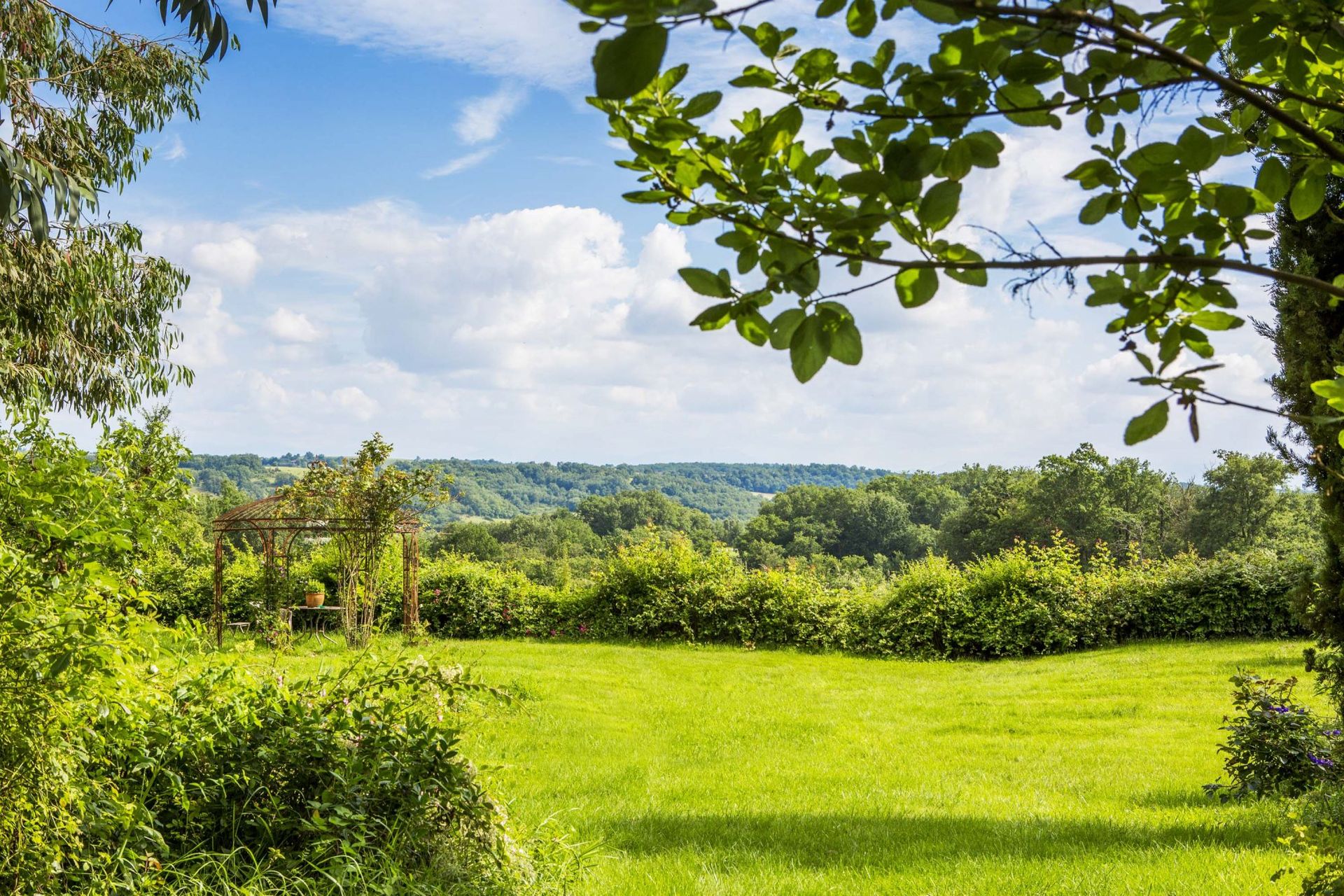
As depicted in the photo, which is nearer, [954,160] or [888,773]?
[954,160]

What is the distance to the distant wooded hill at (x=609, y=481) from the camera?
227 feet

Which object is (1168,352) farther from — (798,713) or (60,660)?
(798,713)

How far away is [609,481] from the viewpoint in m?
84.9

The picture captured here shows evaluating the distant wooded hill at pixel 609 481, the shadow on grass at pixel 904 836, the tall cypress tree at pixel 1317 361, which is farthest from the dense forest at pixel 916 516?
the shadow on grass at pixel 904 836

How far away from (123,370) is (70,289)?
1.54 m

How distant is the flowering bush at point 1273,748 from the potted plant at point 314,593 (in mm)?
10160

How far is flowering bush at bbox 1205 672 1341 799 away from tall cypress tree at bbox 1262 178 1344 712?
0.50 m

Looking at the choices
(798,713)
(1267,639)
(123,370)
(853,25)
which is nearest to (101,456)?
(853,25)

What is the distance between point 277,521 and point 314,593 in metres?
1.69

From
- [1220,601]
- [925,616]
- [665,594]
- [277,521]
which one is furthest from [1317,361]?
[277,521]

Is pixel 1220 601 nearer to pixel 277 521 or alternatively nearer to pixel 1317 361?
pixel 1317 361

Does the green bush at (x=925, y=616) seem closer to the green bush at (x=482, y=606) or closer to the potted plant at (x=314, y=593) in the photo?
the green bush at (x=482, y=606)

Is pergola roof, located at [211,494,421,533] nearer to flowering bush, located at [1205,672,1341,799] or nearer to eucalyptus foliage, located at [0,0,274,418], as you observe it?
eucalyptus foliage, located at [0,0,274,418]

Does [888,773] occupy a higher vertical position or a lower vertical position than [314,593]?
lower
